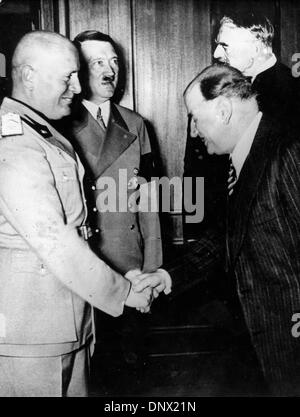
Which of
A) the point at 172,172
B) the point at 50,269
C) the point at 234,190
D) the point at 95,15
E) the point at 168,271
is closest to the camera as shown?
the point at 50,269

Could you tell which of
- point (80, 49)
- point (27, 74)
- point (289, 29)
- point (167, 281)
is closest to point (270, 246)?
point (167, 281)

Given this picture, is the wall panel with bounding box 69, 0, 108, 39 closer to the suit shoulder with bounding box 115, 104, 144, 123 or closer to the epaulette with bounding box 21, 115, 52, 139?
the suit shoulder with bounding box 115, 104, 144, 123

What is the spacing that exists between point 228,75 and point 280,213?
0.46 m

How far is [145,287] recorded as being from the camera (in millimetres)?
1512

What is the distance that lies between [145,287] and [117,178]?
542mm

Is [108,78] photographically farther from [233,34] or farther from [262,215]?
[262,215]

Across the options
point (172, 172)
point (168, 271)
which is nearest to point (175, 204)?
point (172, 172)

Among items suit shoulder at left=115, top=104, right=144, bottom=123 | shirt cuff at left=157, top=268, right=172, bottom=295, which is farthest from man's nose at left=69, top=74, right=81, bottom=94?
shirt cuff at left=157, top=268, right=172, bottom=295

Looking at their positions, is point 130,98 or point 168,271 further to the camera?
point 130,98

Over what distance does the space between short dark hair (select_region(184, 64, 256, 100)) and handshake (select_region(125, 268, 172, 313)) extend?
65cm

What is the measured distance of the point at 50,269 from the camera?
114cm

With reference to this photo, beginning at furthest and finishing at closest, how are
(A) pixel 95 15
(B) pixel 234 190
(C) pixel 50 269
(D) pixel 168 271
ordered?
1. (A) pixel 95 15
2. (D) pixel 168 271
3. (B) pixel 234 190
4. (C) pixel 50 269

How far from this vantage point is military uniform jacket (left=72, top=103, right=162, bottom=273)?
5.91 ft

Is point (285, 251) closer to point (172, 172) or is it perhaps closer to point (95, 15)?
point (172, 172)
